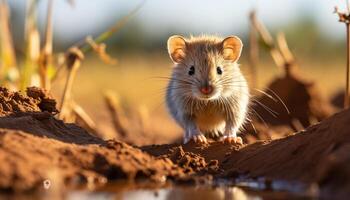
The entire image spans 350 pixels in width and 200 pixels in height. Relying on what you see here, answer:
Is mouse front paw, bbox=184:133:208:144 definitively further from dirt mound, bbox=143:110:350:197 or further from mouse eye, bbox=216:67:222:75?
mouse eye, bbox=216:67:222:75

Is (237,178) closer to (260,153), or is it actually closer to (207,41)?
(260,153)

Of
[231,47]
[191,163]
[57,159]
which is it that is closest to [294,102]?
[231,47]

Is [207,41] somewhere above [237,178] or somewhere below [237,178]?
above

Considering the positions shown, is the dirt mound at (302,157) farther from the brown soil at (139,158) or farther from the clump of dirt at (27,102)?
the clump of dirt at (27,102)

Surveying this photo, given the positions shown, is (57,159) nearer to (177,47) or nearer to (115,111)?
(177,47)

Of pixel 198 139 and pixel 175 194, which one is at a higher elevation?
pixel 198 139

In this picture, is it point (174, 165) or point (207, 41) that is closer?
point (174, 165)

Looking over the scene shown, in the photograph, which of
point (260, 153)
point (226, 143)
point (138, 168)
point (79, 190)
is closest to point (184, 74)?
point (226, 143)

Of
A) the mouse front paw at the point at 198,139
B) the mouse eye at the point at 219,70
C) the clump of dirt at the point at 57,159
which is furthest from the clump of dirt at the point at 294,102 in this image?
the clump of dirt at the point at 57,159
